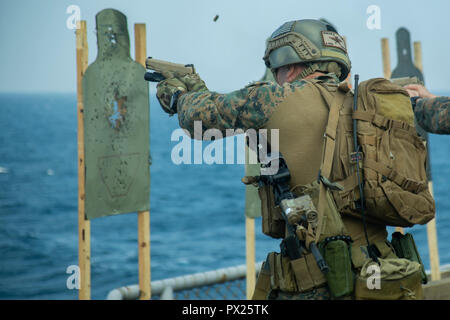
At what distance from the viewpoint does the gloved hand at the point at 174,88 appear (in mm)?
3195

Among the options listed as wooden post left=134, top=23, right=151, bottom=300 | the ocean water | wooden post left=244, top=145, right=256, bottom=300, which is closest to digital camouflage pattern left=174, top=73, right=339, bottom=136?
wooden post left=134, top=23, right=151, bottom=300

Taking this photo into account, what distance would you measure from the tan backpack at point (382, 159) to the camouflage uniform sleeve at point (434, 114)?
35 centimetres

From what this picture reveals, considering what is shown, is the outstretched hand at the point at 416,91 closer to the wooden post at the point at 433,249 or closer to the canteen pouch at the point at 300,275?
the canteen pouch at the point at 300,275

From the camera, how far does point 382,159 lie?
282 cm

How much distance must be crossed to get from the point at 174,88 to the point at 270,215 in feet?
2.69

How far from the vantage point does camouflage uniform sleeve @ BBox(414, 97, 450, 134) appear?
3191 millimetres

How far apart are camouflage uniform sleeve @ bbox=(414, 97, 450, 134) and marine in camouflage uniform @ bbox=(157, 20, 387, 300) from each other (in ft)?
1.83

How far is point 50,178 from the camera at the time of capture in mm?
40719

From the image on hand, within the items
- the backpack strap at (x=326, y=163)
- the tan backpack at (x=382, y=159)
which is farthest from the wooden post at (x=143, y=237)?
the backpack strap at (x=326, y=163)

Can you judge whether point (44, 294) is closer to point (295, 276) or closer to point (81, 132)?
point (81, 132)

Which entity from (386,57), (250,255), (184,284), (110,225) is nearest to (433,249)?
(386,57)

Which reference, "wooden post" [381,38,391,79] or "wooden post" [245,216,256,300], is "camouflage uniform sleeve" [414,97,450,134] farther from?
"wooden post" [381,38,391,79]
